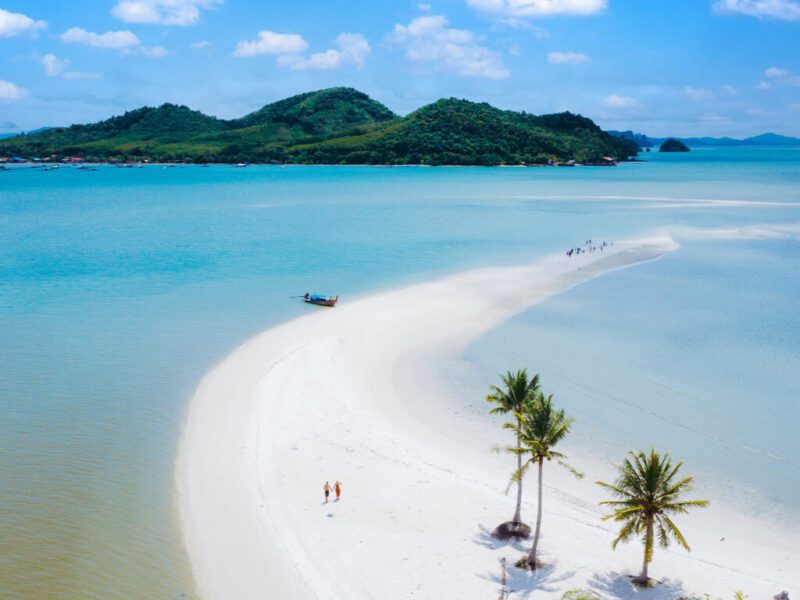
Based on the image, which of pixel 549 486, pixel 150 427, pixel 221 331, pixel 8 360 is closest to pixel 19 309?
pixel 8 360

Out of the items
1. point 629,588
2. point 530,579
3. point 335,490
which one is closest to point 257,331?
point 335,490

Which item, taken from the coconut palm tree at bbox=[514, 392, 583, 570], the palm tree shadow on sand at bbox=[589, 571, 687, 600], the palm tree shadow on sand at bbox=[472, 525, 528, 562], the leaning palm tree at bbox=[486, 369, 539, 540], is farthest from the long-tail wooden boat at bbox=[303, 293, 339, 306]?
the palm tree shadow on sand at bbox=[589, 571, 687, 600]

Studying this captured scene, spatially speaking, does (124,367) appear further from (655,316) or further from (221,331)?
(655,316)

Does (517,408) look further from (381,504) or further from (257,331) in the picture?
(257,331)

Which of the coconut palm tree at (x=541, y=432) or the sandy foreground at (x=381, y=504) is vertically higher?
the coconut palm tree at (x=541, y=432)

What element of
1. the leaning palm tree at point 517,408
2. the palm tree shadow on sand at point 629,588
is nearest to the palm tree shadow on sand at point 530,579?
the palm tree shadow on sand at point 629,588

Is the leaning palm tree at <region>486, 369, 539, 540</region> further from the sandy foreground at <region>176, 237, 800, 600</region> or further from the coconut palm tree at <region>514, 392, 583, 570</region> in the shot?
the coconut palm tree at <region>514, 392, 583, 570</region>

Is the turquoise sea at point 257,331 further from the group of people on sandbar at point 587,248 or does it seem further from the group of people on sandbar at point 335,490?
the group of people on sandbar at point 335,490
